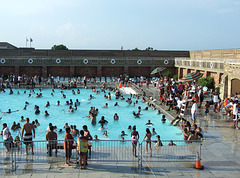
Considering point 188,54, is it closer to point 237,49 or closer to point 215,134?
point 237,49

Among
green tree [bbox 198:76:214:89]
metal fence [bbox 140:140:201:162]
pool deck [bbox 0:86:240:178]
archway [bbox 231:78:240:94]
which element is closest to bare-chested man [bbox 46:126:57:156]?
pool deck [bbox 0:86:240:178]

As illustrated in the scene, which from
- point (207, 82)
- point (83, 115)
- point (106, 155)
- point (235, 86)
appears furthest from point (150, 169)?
point (207, 82)

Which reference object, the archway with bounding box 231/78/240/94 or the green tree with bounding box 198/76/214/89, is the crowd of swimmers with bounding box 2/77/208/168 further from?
the green tree with bounding box 198/76/214/89

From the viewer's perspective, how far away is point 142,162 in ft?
30.0

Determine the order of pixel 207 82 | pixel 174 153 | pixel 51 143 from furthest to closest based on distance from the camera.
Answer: pixel 207 82, pixel 174 153, pixel 51 143

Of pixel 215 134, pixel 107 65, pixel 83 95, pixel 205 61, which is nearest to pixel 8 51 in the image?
pixel 107 65

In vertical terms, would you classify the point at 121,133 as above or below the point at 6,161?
below

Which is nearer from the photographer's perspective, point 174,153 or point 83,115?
point 174,153

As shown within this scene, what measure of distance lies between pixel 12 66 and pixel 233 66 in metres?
28.2

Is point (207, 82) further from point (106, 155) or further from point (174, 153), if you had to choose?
point (106, 155)

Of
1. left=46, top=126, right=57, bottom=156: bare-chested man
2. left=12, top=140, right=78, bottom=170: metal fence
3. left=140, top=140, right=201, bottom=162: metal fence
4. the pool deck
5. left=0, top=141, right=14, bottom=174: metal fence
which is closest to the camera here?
the pool deck

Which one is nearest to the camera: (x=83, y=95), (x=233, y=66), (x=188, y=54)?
(x=233, y=66)

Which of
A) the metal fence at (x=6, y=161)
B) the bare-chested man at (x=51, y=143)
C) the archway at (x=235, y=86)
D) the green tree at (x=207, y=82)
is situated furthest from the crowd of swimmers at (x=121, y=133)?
the green tree at (x=207, y=82)

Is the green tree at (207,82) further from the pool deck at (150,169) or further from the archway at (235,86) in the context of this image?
the pool deck at (150,169)
